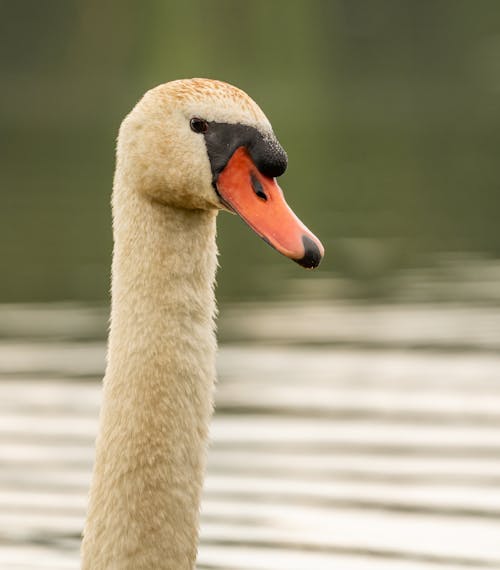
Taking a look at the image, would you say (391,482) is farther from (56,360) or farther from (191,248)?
(191,248)

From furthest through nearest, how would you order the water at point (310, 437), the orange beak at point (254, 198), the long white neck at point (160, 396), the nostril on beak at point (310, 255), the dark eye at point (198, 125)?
the water at point (310, 437) → the long white neck at point (160, 396) → the dark eye at point (198, 125) → the orange beak at point (254, 198) → the nostril on beak at point (310, 255)

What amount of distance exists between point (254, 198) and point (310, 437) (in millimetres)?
8922

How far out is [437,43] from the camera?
72.8 meters

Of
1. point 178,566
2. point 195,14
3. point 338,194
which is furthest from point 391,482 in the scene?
point 195,14

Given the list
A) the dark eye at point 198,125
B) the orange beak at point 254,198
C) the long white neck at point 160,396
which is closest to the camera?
the orange beak at point 254,198

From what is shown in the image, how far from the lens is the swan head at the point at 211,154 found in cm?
597

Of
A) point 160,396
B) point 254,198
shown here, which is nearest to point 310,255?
point 254,198

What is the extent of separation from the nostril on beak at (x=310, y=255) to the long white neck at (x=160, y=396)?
1.66 feet

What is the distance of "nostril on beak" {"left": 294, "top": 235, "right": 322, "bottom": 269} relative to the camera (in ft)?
18.8

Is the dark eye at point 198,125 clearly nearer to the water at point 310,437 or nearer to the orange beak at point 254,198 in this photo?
the orange beak at point 254,198

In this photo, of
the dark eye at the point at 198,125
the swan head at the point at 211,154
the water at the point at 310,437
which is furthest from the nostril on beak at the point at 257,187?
the water at the point at 310,437

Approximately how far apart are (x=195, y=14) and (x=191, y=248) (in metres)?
73.2

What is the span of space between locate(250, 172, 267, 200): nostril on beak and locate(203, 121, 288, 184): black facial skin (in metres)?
0.07

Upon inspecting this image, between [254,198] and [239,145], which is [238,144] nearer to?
[239,145]
